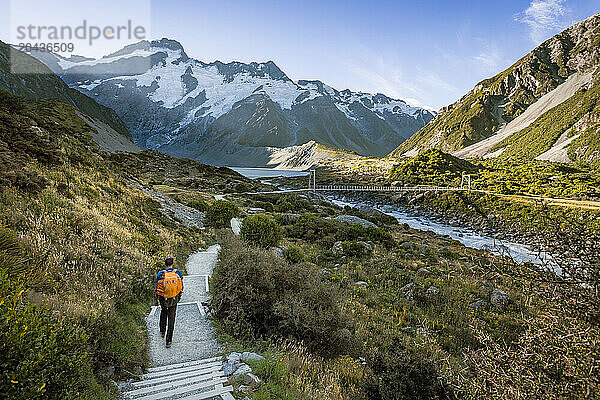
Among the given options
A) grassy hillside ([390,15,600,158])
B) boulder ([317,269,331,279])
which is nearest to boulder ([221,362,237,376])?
boulder ([317,269,331,279])

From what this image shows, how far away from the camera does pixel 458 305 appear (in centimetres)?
1189

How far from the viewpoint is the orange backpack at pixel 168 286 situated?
255 inches

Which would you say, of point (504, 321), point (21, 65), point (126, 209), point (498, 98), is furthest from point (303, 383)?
point (498, 98)

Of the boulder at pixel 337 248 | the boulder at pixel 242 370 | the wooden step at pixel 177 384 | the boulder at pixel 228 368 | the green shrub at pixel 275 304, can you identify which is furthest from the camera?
the boulder at pixel 337 248

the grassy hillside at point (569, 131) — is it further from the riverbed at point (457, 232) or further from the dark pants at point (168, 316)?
the dark pants at point (168, 316)

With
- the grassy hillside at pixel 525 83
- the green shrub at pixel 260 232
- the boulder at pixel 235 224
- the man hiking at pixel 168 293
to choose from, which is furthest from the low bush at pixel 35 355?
the grassy hillside at pixel 525 83

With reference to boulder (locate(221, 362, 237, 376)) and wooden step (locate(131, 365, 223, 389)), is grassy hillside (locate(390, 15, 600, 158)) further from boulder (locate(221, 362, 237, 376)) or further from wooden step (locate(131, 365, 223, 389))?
wooden step (locate(131, 365, 223, 389))

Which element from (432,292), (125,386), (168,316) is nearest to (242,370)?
(125,386)

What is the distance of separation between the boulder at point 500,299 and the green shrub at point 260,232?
10.2 metres

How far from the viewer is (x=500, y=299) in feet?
40.4

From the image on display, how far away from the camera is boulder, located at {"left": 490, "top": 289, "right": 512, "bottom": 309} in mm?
12094

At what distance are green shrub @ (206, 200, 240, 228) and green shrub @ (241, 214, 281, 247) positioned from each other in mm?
6596

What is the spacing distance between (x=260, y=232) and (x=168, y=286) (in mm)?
8886

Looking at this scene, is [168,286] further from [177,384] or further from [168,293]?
[177,384]
